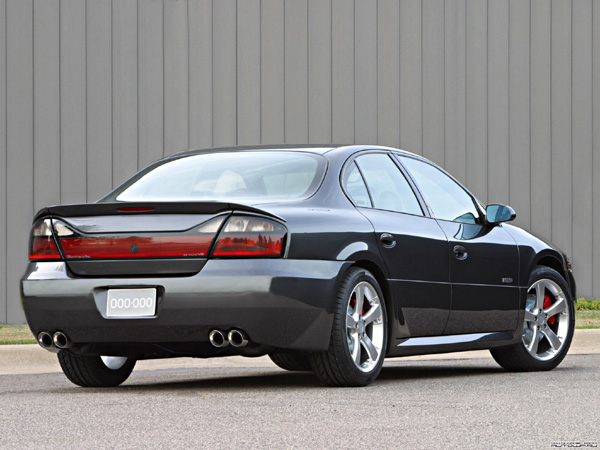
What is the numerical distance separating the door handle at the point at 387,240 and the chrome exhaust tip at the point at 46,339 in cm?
198

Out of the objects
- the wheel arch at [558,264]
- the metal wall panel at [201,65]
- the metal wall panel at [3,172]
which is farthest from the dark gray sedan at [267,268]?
the metal wall panel at [201,65]

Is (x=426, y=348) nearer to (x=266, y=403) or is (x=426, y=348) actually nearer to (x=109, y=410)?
(x=266, y=403)

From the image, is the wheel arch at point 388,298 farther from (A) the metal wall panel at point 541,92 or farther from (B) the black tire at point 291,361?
(A) the metal wall panel at point 541,92

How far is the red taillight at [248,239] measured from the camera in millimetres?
6258

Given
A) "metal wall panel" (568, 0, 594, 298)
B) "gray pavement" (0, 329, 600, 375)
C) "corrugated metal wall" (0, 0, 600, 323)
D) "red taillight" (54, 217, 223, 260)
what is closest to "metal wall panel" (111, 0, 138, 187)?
"corrugated metal wall" (0, 0, 600, 323)

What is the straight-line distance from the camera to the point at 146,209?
6.39 metres

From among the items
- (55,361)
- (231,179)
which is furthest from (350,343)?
(55,361)

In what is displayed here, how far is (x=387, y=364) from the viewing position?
9.30 metres

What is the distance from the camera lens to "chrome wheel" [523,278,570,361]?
838 cm

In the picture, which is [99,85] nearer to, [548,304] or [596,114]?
[596,114]

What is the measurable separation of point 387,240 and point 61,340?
1978 millimetres

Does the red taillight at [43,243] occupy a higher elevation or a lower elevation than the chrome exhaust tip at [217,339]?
higher

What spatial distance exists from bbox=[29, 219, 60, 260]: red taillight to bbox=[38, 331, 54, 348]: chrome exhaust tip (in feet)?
1.39

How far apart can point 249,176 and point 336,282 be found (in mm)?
939
